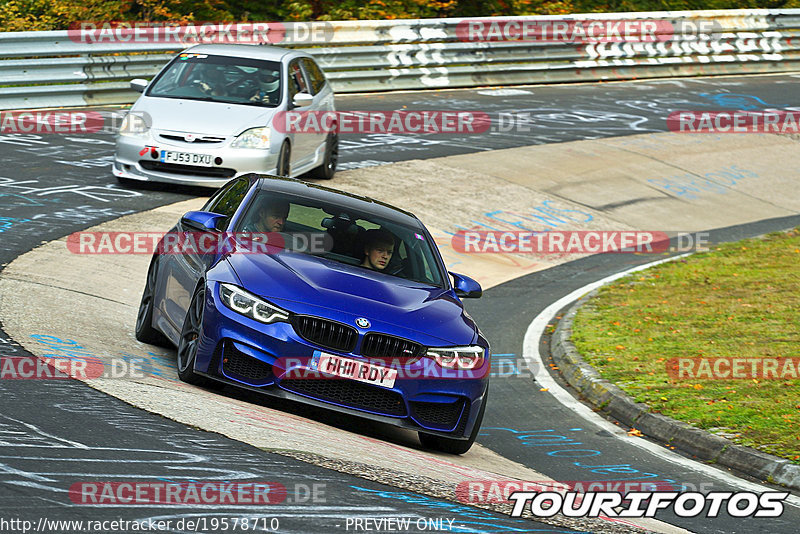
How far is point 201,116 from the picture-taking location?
50.0 ft

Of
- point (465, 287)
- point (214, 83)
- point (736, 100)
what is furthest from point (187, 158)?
point (736, 100)

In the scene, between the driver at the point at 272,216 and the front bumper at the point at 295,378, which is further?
the driver at the point at 272,216

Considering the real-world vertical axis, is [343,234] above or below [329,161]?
above

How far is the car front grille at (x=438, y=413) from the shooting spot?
7611 millimetres

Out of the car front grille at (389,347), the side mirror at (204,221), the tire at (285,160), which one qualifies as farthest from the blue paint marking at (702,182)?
the car front grille at (389,347)

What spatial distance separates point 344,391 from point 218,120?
335 inches

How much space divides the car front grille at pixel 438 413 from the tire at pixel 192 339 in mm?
1390

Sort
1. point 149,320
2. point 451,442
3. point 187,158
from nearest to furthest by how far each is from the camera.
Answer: point 451,442, point 149,320, point 187,158

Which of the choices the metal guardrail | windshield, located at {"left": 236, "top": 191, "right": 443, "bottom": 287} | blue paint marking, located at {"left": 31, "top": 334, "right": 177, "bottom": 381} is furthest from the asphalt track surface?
the metal guardrail

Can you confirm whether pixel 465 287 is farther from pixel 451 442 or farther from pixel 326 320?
pixel 326 320

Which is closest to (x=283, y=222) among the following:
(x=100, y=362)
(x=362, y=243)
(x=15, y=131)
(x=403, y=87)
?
(x=362, y=243)

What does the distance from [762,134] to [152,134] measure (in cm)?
1519

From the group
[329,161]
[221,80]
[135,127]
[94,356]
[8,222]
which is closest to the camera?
[94,356]

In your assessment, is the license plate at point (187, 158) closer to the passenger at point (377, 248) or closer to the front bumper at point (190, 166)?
the front bumper at point (190, 166)
